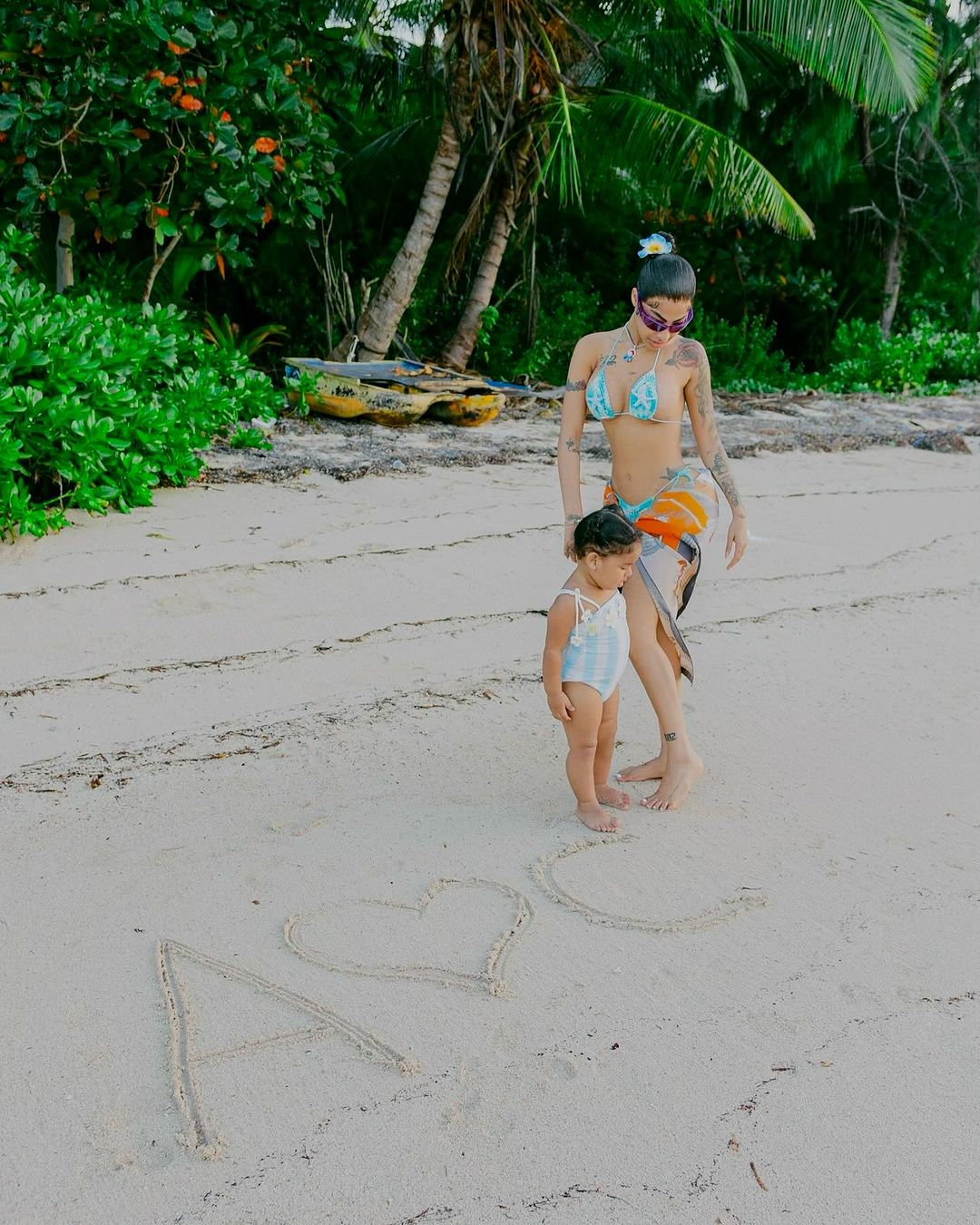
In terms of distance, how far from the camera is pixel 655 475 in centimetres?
346

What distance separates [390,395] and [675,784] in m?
6.28

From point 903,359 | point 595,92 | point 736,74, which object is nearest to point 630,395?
point 595,92

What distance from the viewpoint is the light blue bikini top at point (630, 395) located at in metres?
3.37

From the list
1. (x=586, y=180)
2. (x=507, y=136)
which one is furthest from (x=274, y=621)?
(x=586, y=180)

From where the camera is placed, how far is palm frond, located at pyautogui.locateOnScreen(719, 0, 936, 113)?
10.3m

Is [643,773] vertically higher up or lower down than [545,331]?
lower down

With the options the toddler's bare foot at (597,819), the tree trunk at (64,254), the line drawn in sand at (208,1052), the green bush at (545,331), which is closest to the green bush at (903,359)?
the green bush at (545,331)

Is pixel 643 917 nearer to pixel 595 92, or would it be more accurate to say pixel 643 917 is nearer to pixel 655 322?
pixel 655 322

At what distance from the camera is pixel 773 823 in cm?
345

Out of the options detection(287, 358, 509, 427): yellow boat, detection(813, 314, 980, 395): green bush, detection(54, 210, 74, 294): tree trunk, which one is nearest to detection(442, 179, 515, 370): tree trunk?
detection(287, 358, 509, 427): yellow boat

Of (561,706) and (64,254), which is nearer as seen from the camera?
(561,706)

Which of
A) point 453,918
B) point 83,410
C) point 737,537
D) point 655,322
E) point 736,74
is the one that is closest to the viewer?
point 453,918

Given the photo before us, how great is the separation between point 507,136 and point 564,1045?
9.69 meters

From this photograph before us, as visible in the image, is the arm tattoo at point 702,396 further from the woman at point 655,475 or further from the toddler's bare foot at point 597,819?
the toddler's bare foot at point 597,819
